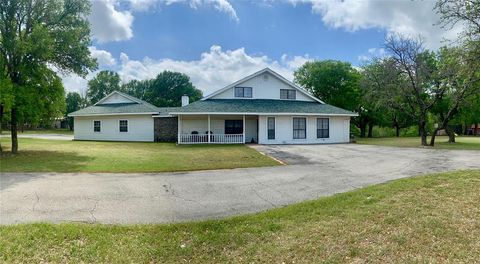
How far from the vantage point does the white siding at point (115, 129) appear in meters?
28.0

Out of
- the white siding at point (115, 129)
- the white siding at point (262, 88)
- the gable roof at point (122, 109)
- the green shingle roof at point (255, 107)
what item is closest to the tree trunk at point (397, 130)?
the green shingle roof at point (255, 107)

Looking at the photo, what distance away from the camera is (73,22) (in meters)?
17.2

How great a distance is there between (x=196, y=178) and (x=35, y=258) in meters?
6.04

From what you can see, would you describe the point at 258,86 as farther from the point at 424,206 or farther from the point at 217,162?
the point at 424,206

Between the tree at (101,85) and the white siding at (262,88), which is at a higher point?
the tree at (101,85)

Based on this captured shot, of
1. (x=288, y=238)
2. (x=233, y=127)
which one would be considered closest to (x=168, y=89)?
(x=233, y=127)

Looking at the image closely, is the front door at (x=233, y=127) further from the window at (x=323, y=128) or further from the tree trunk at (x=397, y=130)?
the tree trunk at (x=397, y=130)

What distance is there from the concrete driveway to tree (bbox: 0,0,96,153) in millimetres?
6903

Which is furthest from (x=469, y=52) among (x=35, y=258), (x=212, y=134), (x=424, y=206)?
(x=212, y=134)

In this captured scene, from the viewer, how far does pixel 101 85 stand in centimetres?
6956

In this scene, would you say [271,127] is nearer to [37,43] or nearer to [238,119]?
[238,119]

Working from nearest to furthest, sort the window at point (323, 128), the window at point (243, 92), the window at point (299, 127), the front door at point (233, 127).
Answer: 1. the window at point (299, 127)
2. the window at point (323, 128)
3. the front door at point (233, 127)
4. the window at point (243, 92)

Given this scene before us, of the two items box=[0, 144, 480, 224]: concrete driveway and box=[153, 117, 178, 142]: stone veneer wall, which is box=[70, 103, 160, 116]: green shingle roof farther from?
box=[0, 144, 480, 224]: concrete driveway

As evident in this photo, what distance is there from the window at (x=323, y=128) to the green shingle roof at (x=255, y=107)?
80 centimetres
